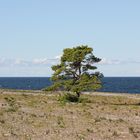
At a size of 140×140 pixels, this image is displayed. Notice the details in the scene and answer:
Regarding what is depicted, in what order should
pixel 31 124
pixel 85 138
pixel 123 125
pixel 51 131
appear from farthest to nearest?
pixel 123 125 < pixel 31 124 < pixel 51 131 < pixel 85 138

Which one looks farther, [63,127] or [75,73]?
[75,73]

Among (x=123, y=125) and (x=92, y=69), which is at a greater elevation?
(x=92, y=69)

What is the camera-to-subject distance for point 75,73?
6575 centimetres

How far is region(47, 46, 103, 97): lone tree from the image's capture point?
64.2 m

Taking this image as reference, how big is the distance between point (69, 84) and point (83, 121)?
2578 centimetres

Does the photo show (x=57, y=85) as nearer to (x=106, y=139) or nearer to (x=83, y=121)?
(x=83, y=121)

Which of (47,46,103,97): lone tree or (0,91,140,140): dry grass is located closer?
(0,91,140,140): dry grass

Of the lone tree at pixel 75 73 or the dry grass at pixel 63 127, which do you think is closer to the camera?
the dry grass at pixel 63 127

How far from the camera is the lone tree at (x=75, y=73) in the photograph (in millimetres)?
64188

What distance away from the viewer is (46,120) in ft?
125

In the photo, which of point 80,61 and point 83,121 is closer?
point 83,121

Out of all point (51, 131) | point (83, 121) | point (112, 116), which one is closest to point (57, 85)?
point (112, 116)

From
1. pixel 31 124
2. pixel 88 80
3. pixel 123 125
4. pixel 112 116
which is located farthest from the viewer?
pixel 88 80

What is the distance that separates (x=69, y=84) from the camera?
64.6 m
